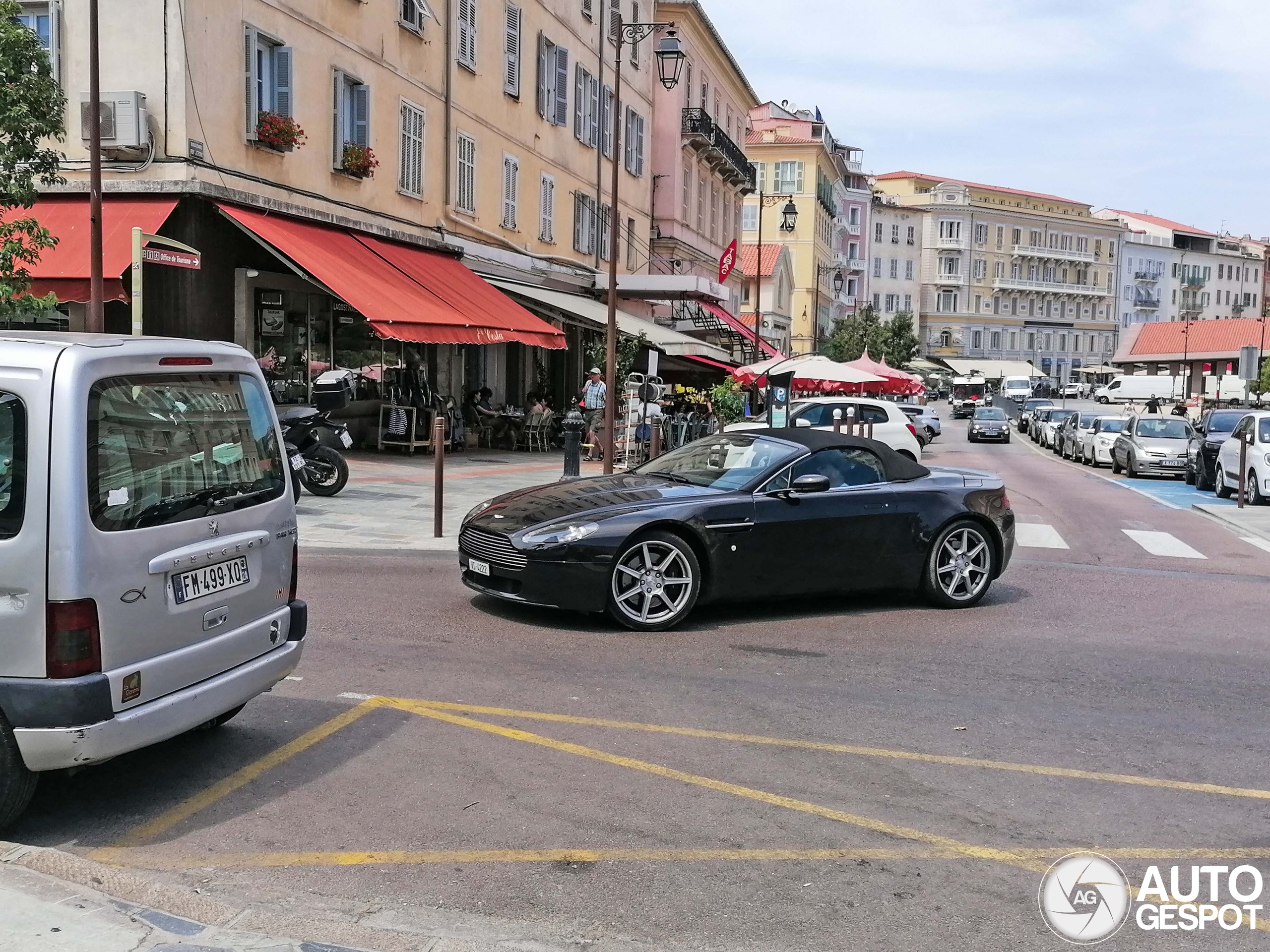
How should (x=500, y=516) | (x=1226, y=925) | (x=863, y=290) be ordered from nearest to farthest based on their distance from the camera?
(x=1226, y=925), (x=500, y=516), (x=863, y=290)

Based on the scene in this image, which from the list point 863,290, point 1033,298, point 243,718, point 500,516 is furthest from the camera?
point 1033,298

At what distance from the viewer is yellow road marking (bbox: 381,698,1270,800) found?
5.34 metres

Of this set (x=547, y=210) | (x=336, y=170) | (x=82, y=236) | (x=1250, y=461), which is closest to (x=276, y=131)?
(x=336, y=170)

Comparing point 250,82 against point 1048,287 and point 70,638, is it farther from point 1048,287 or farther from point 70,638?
point 1048,287

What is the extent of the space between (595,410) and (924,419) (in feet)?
76.2

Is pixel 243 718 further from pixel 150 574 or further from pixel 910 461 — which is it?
pixel 910 461

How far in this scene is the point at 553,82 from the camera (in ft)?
98.2

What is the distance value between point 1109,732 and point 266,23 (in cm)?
1650

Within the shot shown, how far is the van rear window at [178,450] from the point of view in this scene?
4348 millimetres

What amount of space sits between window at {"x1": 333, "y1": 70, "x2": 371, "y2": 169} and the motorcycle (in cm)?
679

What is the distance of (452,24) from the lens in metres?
24.1

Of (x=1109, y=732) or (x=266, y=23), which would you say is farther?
(x=266, y=23)

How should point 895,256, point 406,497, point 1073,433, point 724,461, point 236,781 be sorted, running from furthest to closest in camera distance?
point 895,256
point 1073,433
point 406,497
point 724,461
point 236,781

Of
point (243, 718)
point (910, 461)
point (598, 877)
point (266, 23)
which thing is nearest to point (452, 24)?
point (266, 23)
